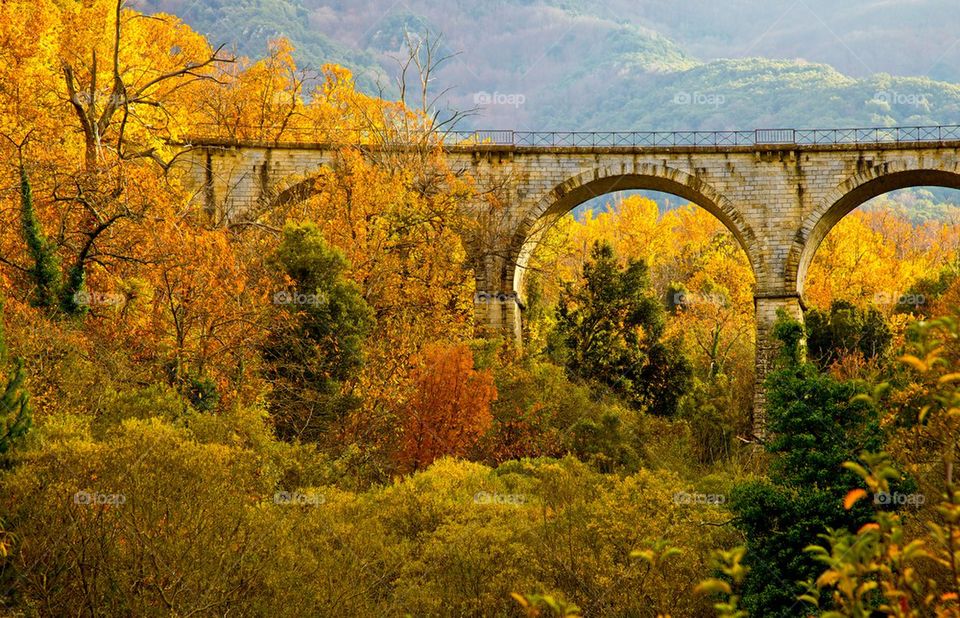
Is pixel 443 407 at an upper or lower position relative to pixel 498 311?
lower

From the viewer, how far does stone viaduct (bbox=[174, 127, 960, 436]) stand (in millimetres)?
28844

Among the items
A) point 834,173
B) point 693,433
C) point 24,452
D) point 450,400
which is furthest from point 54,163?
point 834,173

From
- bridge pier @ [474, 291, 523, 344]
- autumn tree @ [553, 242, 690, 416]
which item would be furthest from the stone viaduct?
autumn tree @ [553, 242, 690, 416]

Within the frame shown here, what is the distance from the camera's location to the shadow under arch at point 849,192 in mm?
28469

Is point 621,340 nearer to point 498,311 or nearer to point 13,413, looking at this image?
point 498,311

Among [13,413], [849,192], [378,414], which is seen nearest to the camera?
[13,413]

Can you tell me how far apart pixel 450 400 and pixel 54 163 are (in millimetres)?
10021

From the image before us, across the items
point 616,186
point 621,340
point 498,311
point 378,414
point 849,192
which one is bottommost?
point 378,414

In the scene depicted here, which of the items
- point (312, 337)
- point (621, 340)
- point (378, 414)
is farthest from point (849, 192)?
point (312, 337)

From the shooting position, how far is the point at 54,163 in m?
23.8

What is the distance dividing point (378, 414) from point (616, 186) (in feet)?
38.5

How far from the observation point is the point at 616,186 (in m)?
30.9

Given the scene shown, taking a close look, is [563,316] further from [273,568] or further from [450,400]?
[273,568]

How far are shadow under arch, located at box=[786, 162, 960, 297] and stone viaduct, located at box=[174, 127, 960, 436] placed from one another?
0.10 feet
